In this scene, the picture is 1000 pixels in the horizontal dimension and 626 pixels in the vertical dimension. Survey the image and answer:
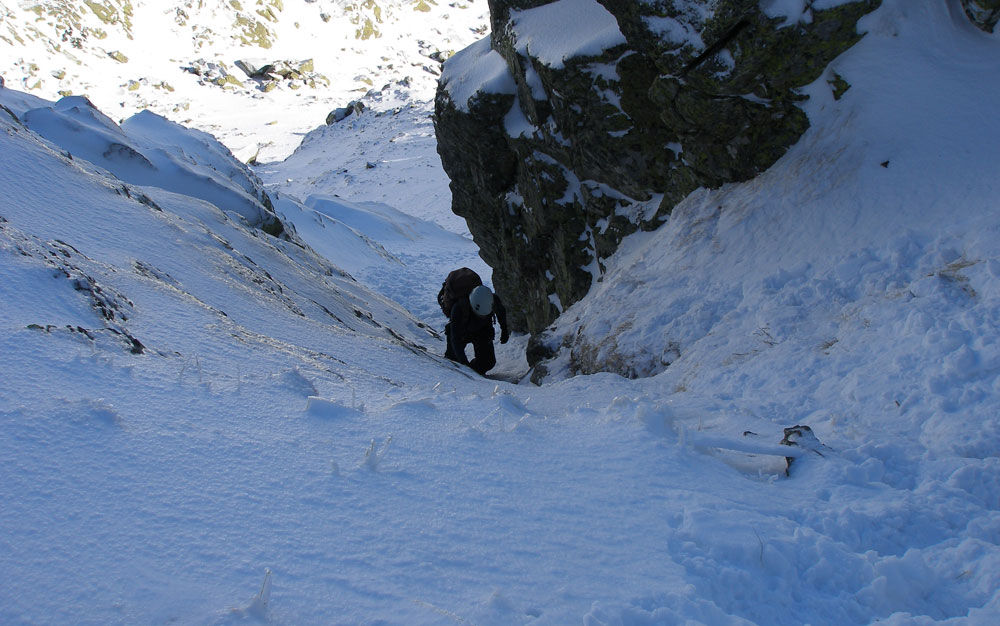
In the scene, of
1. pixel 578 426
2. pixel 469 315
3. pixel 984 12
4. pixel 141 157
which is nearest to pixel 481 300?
pixel 469 315

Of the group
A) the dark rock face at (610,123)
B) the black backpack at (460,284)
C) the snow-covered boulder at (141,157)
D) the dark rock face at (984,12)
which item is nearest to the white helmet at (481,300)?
the black backpack at (460,284)

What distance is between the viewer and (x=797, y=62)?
5.95 metres

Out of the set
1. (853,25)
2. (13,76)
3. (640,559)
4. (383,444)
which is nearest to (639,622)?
(640,559)

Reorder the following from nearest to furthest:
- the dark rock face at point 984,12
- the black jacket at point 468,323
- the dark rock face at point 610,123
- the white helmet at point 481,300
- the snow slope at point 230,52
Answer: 1. the dark rock face at point 984,12
2. the dark rock face at point 610,123
3. the white helmet at point 481,300
4. the black jacket at point 468,323
5. the snow slope at point 230,52

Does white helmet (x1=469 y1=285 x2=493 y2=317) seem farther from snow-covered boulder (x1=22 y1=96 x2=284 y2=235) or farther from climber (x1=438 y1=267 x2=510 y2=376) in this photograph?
snow-covered boulder (x1=22 y1=96 x2=284 y2=235)

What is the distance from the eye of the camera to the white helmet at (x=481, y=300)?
749 cm

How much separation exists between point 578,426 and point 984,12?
16.8 feet

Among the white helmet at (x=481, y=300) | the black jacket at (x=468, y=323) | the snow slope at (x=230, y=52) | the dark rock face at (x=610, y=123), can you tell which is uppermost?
the snow slope at (x=230, y=52)

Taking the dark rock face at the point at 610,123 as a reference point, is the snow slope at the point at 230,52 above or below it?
above

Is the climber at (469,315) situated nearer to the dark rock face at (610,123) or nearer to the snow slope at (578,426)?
the snow slope at (578,426)

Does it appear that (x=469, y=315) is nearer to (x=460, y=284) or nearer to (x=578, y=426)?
(x=460, y=284)

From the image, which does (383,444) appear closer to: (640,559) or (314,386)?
(314,386)

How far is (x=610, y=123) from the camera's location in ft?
26.5

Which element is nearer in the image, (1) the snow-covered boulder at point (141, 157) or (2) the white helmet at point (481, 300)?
(2) the white helmet at point (481, 300)
